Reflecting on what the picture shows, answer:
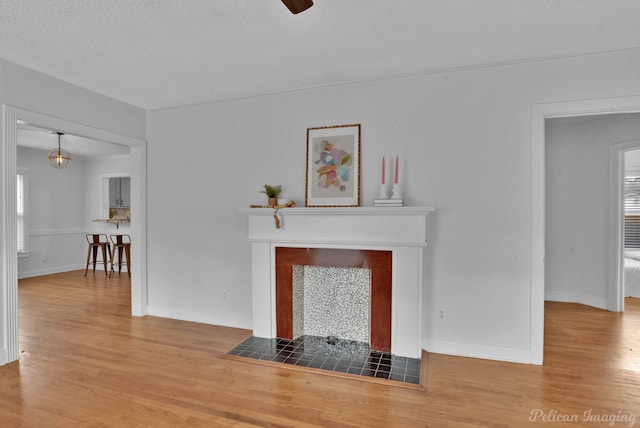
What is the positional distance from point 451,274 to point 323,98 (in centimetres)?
210

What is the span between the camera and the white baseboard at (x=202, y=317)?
4032 mm

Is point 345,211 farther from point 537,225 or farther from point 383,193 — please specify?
point 537,225

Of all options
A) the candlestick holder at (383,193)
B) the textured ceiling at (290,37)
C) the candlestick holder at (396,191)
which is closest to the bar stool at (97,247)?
the textured ceiling at (290,37)

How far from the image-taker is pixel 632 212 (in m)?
5.78

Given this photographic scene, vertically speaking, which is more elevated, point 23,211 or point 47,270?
point 23,211

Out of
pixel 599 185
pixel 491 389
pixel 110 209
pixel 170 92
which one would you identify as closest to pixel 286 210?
pixel 170 92

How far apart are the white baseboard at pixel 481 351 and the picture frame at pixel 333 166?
4.84 feet

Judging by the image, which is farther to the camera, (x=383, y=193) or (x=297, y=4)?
(x=383, y=193)

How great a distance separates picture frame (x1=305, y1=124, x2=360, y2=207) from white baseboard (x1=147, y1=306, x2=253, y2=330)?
1530 mm

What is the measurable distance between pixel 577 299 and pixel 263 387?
A: 15.0ft

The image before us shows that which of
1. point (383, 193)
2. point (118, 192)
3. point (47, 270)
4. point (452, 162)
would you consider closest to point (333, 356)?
point (383, 193)

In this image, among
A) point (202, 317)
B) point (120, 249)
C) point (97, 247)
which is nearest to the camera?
point (202, 317)

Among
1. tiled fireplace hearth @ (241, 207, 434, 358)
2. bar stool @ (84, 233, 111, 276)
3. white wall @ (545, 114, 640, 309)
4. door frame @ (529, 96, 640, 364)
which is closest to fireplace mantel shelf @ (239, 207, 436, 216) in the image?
tiled fireplace hearth @ (241, 207, 434, 358)

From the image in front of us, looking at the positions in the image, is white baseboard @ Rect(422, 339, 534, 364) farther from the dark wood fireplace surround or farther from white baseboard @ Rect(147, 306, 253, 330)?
white baseboard @ Rect(147, 306, 253, 330)
